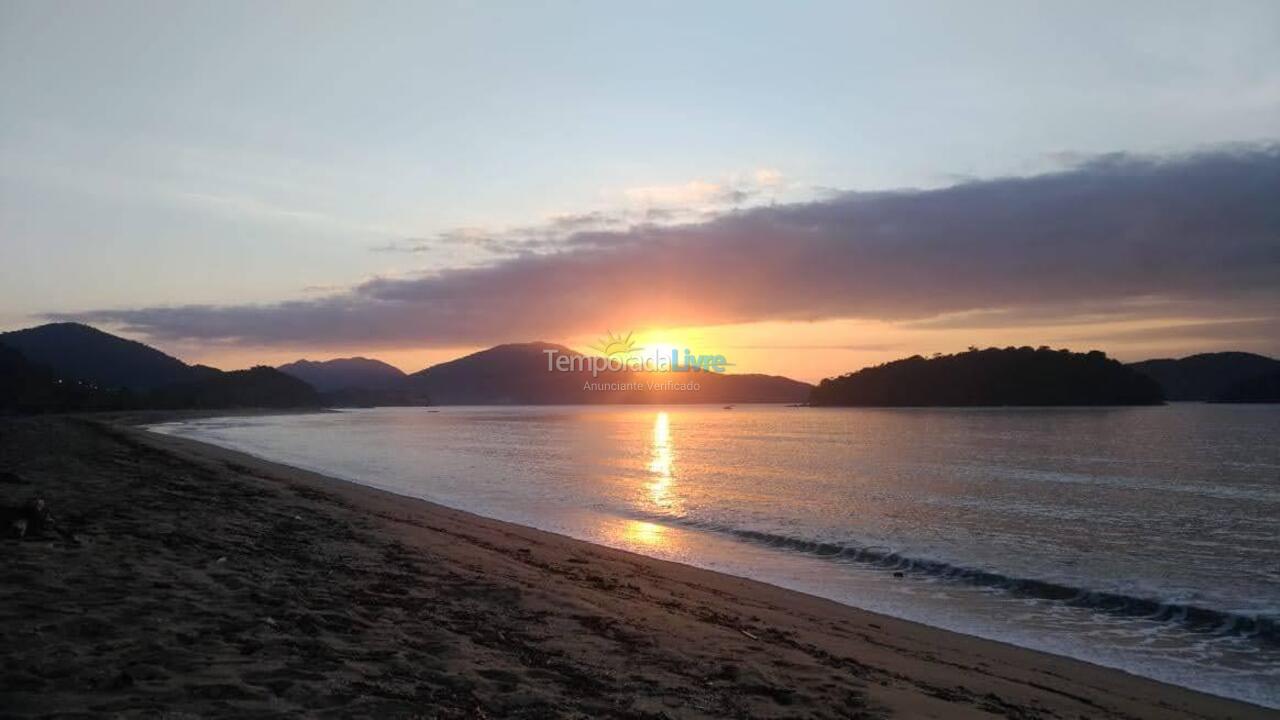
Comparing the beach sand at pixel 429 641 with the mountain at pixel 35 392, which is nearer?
the beach sand at pixel 429 641

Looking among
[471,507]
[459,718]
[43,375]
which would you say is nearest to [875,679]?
[459,718]

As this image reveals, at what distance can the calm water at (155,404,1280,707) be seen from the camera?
13.9 meters

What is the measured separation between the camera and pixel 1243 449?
64188 millimetres

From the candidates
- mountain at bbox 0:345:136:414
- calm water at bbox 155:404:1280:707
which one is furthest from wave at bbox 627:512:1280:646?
mountain at bbox 0:345:136:414

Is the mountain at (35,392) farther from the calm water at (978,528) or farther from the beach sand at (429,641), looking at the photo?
the beach sand at (429,641)

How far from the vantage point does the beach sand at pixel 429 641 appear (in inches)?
237

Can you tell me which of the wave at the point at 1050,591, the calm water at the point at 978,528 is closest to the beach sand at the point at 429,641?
the calm water at the point at 978,528

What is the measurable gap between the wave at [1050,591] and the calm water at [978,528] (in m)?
0.05

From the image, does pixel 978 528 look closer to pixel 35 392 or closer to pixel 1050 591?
pixel 1050 591

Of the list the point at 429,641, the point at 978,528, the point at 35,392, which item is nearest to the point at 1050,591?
the point at 978,528

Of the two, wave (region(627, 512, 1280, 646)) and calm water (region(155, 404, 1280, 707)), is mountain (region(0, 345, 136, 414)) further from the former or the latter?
wave (region(627, 512, 1280, 646))

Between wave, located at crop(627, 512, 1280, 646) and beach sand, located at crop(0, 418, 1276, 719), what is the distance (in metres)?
4.76

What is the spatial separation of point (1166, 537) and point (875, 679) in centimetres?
1978

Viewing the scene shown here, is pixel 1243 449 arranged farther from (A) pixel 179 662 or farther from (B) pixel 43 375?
(B) pixel 43 375
